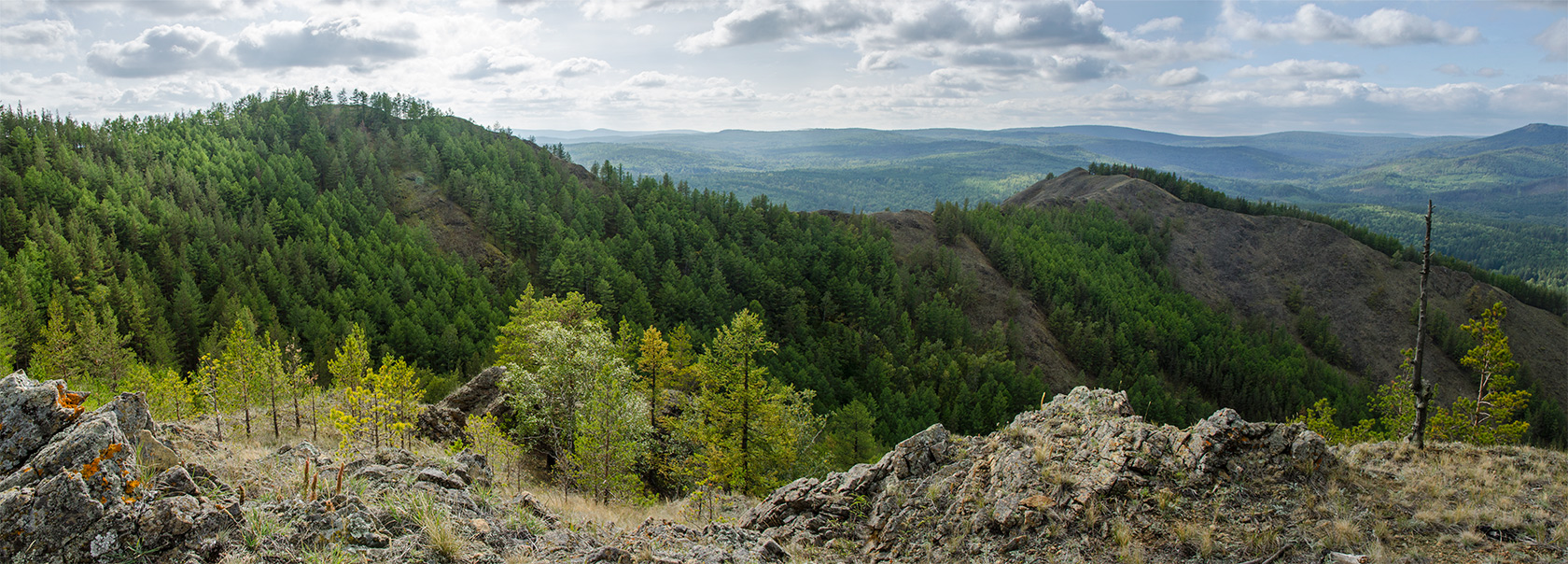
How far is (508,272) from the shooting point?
323 feet

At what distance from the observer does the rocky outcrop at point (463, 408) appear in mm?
33469

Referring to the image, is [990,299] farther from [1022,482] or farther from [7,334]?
[7,334]

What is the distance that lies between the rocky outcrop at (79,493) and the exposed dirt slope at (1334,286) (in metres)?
163

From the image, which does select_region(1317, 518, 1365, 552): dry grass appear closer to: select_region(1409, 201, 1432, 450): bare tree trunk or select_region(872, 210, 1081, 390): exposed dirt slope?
select_region(1409, 201, 1432, 450): bare tree trunk

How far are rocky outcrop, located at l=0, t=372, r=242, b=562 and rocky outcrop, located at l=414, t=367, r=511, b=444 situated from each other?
20694 millimetres

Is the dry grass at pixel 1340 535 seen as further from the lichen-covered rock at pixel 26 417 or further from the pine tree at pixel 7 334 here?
the pine tree at pixel 7 334

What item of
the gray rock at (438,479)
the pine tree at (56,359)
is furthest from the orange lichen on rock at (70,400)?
the pine tree at (56,359)

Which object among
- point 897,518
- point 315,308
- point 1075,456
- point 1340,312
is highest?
point 1075,456

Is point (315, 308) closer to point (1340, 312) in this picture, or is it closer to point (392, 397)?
point (392, 397)

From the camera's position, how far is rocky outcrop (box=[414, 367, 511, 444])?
33469mm

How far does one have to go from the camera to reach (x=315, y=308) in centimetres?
7375

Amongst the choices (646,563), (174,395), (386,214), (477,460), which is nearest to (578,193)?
(386,214)

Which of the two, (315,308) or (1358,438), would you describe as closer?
(1358,438)

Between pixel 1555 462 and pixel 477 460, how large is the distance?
99.7 feet
